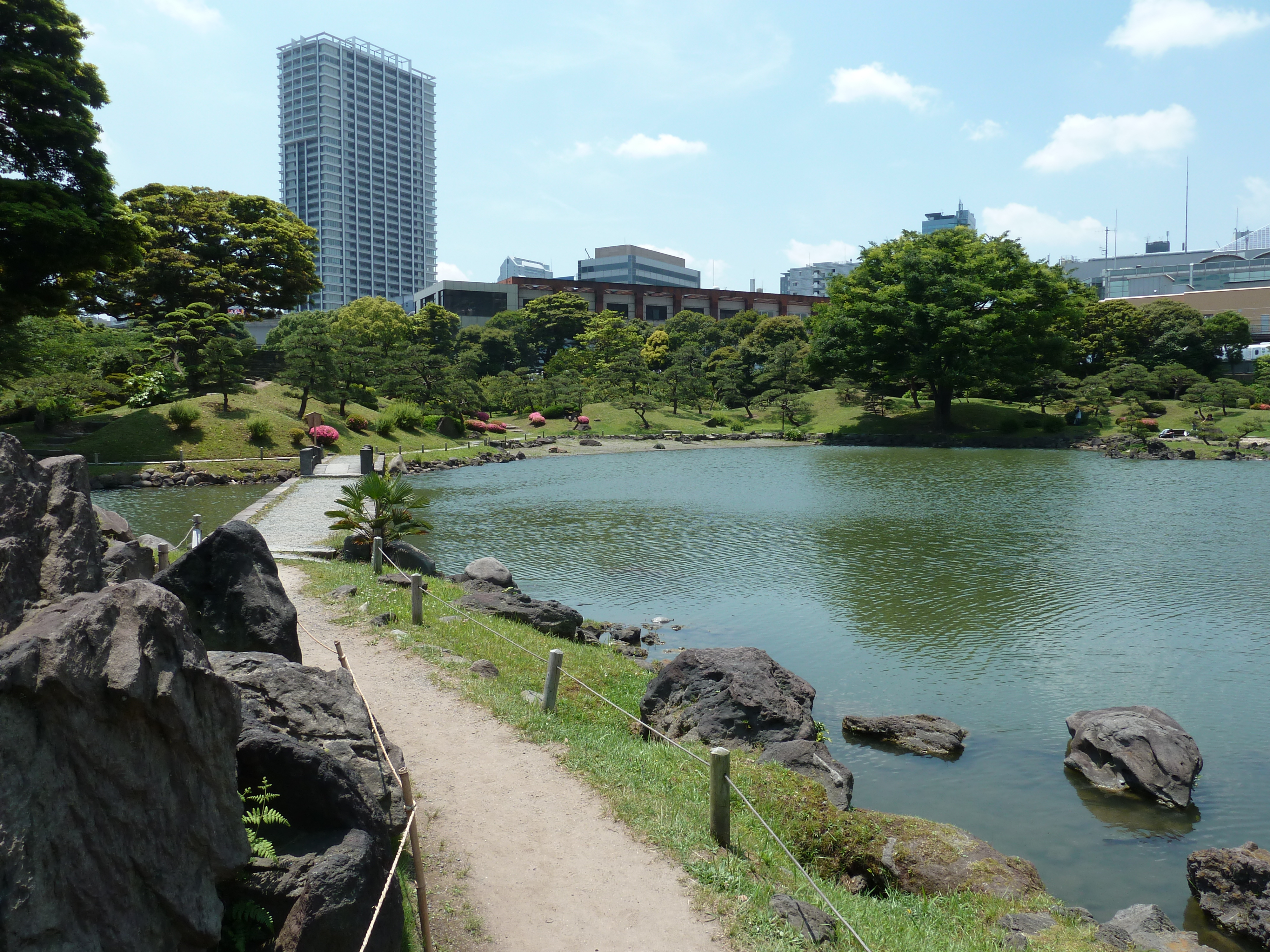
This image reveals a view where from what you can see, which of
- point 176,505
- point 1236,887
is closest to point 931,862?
point 1236,887

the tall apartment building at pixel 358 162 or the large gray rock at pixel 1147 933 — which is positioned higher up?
the tall apartment building at pixel 358 162

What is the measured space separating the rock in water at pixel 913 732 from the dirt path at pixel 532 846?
4772mm

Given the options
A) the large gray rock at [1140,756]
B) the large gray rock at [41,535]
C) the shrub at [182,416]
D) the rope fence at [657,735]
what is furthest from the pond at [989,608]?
the shrub at [182,416]

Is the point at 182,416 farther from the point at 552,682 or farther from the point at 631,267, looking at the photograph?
the point at 631,267

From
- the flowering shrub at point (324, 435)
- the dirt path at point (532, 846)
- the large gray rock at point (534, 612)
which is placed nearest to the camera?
the dirt path at point (532, 846)

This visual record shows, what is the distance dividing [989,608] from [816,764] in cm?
912

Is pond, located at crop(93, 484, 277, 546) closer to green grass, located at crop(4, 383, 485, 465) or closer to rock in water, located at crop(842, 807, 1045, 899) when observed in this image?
green grass, located at crop(4, 383, 485, 465)

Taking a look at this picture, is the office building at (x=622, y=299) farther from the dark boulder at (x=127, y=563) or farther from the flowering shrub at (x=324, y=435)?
the dark boulder at (x=127, y=563)

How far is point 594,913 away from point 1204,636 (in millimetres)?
13423

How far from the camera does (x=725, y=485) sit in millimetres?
36531

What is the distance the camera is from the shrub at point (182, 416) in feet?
127

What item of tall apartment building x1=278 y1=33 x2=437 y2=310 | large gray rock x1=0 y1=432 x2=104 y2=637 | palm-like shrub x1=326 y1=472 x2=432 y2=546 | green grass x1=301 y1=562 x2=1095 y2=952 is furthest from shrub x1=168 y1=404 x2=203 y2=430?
tall apartment building x1=278 y1=33 x2=437 y2=310

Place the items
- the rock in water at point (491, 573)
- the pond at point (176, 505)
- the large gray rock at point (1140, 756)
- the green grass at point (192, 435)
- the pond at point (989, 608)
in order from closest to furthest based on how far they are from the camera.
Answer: the pond at point (989, 608) → the large gray rock at point (1140, 756) → the rock in water at point (491, 573) → the pond at point (176, 505) → the green grass at point (192, 435)

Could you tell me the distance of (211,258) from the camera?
51625 millimetres
